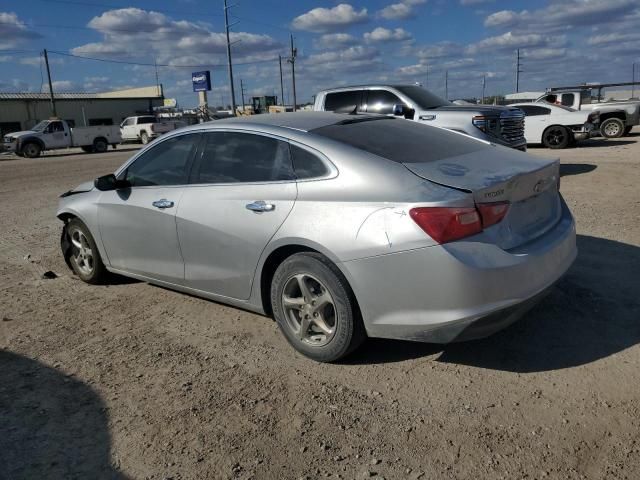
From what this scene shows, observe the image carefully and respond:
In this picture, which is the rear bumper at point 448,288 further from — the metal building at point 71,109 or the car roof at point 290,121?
the metal building at point 71,109

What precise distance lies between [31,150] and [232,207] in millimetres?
28474

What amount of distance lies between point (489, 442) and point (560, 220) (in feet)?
5.64

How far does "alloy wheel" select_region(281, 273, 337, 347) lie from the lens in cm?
353

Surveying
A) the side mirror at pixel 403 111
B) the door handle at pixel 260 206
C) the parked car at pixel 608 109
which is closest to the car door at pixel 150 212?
the door handle at pixel 260 206

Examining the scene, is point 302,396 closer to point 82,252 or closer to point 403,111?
point 82,252

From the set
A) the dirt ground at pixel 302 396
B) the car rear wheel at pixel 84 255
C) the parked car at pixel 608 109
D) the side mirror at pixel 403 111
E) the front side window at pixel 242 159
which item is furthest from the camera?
the parked car at pixel 608 109

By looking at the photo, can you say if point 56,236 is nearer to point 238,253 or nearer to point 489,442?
point 238,253

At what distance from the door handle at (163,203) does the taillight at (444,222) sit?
7.03 ft

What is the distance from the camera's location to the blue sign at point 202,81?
49406mm

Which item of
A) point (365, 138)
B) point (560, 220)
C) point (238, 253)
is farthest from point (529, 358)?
point (238, 253)

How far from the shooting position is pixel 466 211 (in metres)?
3.04

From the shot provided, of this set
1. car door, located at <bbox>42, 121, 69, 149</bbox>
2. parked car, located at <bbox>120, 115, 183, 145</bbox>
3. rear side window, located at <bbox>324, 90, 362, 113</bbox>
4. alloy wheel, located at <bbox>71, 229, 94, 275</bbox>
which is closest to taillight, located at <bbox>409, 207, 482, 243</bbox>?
alloy wheel, located at <bbox>71, 229, 94, 275</bbox>

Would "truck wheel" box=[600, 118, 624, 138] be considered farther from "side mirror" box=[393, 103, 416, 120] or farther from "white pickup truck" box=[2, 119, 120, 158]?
"white pickup truck" box=[2, 119, 120, 158]

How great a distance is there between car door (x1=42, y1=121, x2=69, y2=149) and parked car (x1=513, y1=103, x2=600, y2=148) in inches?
903
